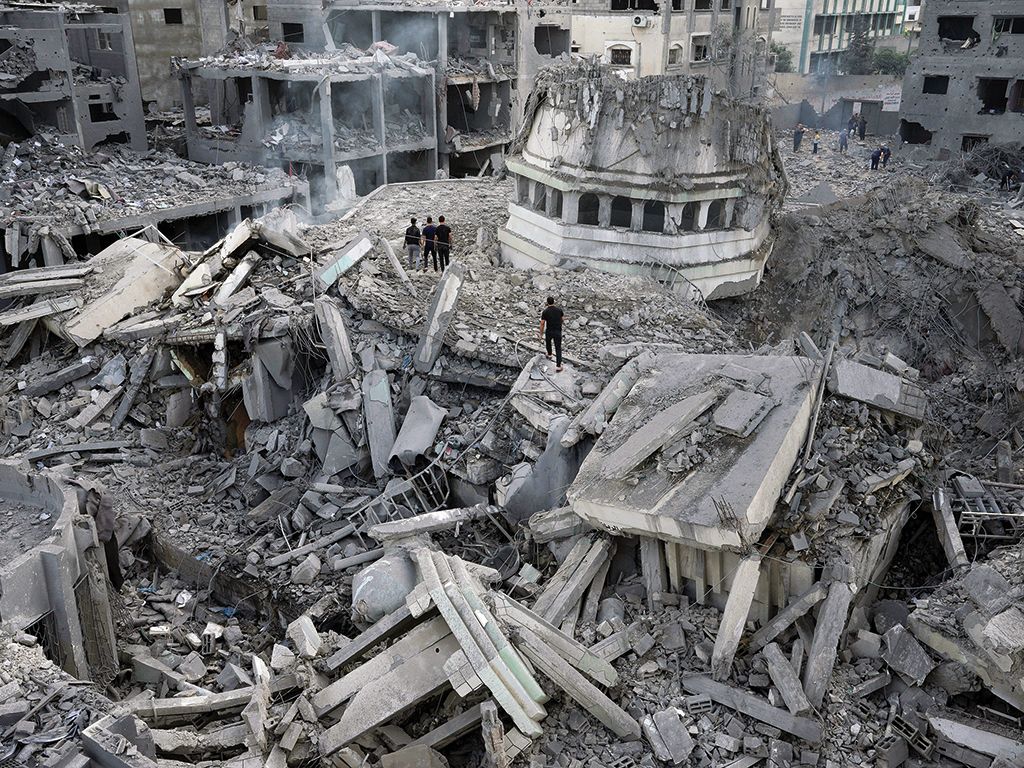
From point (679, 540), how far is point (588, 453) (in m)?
2.21

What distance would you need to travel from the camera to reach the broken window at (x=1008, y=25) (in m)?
26.1

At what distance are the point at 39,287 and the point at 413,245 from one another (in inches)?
268

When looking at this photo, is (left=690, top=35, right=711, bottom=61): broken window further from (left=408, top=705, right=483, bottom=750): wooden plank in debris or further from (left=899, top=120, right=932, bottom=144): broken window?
(left=408, top=705, right=483, bottom=750): wooden plank in debris

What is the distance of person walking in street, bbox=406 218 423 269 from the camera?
15.7 m

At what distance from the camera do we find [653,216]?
1583 centimetres

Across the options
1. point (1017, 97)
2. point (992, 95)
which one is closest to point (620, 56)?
point (992, 95)

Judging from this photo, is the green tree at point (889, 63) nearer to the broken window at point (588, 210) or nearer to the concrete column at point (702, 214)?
the concrete column at point (702, 214)

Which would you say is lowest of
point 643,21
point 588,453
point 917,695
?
point 917,695

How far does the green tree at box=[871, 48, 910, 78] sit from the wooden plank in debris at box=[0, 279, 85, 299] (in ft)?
132

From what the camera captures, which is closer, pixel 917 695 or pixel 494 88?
pixel 917 695

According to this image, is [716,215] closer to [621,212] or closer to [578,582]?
[621,212]

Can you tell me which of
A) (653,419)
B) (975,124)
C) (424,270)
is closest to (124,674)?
(653,419)

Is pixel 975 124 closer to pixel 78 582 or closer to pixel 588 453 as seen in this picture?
pixel 588 453

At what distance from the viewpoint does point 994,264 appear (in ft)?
60.2
